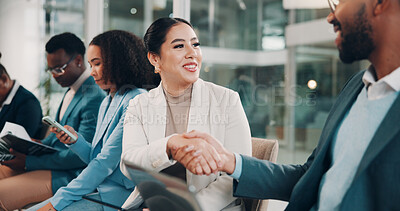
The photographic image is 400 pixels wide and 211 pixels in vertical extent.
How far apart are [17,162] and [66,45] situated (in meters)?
0.97

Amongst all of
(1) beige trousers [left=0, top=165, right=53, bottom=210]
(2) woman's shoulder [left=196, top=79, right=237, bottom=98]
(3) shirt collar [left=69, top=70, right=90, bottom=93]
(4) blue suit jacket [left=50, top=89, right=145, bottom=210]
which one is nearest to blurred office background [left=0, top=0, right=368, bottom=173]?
(3) shirt collar [left=69, top=70, right=90, bottom=93]

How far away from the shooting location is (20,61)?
197 inches

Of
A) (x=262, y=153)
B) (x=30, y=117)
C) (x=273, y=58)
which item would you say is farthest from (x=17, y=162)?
(x=273, y=58)

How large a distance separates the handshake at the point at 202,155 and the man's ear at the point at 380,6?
0.63 meters

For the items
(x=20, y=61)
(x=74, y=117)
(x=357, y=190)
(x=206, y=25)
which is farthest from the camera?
(x=20, y=61)

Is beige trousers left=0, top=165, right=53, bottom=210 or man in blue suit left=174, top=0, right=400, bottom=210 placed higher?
man in blue suit left=174, top=0, right=400, bottom=210

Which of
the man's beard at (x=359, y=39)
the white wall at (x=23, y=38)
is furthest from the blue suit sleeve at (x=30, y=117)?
the man's beard at (x=359, y=39)

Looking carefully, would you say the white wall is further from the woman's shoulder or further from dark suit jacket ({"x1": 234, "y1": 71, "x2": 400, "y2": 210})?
dark suit jacket ({"x1": 234, "y1": 71, "x2": 400, "y2": 210})

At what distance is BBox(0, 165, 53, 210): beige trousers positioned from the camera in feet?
7.71

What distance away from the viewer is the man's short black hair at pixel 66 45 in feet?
9.11

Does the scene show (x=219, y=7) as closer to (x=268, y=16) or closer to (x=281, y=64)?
(x=268, y=16)

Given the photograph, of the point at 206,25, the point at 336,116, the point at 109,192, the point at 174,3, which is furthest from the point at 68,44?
the point at 336,116

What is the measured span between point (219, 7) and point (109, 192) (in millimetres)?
1988

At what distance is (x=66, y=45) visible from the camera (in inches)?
110
